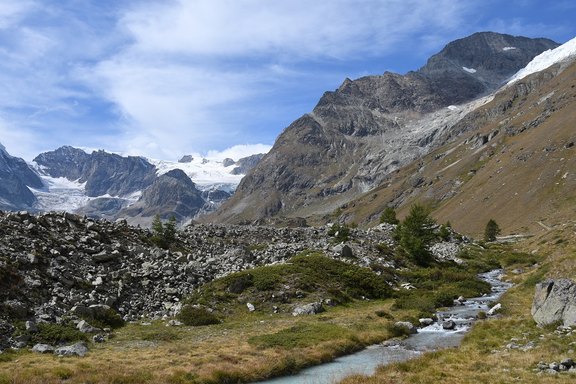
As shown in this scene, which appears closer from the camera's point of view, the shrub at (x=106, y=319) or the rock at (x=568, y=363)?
the rock at (x=568, y=363)

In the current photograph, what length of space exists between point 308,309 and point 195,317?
1201 centimetres

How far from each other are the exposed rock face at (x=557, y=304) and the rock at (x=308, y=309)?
71.2 ft

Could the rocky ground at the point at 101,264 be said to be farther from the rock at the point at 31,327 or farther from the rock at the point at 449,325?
the rock at the point at 449,325

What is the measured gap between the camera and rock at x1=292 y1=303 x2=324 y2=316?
167 feet

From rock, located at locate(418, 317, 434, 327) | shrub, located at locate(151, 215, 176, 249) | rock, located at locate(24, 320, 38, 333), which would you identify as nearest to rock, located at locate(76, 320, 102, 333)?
rock, located at locate(24, 320, 38, 333)

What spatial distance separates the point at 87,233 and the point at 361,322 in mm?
37434

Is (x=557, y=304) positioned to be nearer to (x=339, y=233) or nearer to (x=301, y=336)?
(x=301, y=336)

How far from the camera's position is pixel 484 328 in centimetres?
3919

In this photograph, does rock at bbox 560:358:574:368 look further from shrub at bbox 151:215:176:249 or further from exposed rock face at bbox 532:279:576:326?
shrub at bbox 151:215:176:249

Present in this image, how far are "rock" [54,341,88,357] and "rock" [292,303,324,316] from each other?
22.2 metres

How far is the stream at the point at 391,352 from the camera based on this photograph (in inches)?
1252

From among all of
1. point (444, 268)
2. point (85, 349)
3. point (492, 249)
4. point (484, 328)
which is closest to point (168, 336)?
point (85, 349)

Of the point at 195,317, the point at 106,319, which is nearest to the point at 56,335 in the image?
the point at 106,319

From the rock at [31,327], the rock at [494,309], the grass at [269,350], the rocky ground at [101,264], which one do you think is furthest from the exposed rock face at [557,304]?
the rock at [31,327]
